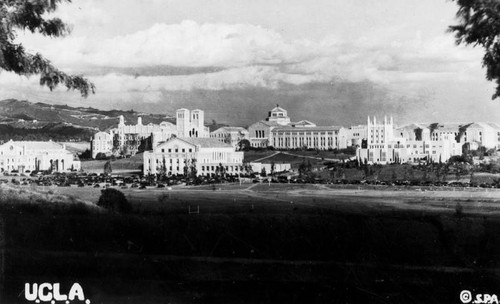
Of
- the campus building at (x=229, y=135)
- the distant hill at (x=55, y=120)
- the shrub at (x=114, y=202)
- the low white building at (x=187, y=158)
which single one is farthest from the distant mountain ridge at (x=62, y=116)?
the shrub at (x=114, y=202)

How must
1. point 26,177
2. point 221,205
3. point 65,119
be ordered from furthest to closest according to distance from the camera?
point 65,119 < point 26,177 < point 221,205

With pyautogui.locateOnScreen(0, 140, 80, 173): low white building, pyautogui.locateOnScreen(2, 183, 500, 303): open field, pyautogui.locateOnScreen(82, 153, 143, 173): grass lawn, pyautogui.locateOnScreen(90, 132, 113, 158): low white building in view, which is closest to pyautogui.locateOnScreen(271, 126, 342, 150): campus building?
pyautogui.locateOnScreen(90, 132, 113, 158): low white building

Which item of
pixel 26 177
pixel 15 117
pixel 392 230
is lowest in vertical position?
pixel 392 230

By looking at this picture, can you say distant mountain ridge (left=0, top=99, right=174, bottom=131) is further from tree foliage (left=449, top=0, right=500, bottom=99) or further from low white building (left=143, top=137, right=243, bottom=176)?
tree foliage (left=449, top=0, right=500, bottom=99)

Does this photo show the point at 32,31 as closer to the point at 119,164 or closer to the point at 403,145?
the point at 119,164

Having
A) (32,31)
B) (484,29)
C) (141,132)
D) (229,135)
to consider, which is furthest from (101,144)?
(484,29)

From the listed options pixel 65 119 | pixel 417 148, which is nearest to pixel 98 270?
pixel 65 119

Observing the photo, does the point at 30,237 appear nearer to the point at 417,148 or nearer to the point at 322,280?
the point at 322,280

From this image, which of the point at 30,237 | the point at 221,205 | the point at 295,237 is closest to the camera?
the point at 30,237
